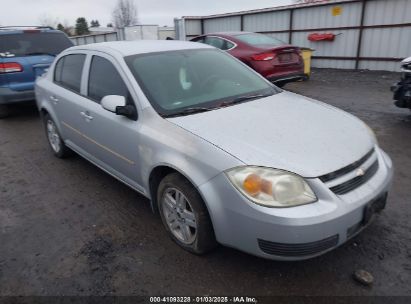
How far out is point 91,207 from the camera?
141 inches

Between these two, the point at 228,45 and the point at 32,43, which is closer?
the point at 32,43

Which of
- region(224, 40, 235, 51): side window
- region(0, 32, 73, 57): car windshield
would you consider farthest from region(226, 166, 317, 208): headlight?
region(224, 40, 235, 51): side window

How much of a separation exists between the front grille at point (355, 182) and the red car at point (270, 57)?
18.5ft

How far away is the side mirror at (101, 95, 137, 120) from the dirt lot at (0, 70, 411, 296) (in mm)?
1041

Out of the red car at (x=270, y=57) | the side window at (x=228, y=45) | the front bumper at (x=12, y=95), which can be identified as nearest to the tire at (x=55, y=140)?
the front bumper at (x=12, y=95)

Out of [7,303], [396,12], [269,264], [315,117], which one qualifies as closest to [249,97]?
[315,117]

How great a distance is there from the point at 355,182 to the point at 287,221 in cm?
63

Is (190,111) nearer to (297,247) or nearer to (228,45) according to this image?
(297,247)

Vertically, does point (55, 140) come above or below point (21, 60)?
below

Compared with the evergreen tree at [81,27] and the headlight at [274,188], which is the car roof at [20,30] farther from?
the evergreen tree at [81,27]

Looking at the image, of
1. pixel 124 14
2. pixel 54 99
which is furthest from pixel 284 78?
pixel 124 14

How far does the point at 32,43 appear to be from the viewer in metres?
7.11

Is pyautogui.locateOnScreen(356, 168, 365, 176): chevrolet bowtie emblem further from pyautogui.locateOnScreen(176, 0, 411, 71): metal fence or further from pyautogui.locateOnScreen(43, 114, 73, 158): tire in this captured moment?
pyautogui.locateOnScreen(176, 0, 411, 71): metal fence

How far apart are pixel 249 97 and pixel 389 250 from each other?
1740 mm
